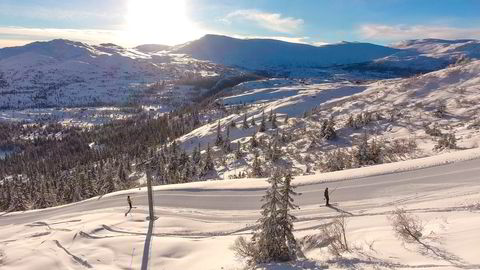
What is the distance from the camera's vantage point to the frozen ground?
54.1ft

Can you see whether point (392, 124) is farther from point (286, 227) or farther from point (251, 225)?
point (286, 227)

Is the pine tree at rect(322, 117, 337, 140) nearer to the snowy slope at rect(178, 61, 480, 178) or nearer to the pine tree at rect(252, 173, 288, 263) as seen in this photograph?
the snowy slope at rect(178, 61, 480, 178)

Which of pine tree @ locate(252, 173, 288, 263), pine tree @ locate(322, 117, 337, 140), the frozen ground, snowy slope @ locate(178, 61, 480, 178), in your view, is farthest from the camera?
pine tree @ locate(322, 117, 337, 140)

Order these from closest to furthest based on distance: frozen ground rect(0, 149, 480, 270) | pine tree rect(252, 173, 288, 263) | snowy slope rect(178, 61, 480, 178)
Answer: frozen ground rect(0, 149, 480, 270), pine tree rect(252, 173, 288, 263), snowy slope rect(178, 61, 480, 178)

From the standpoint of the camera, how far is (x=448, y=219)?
1959 centimetres

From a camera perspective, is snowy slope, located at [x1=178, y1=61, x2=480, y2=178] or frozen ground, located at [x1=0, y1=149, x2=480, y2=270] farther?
snowy slope, located at [x1=178, y1=61, x2=480, y2=178]

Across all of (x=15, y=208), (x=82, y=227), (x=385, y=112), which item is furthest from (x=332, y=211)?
(x=15, y=208)

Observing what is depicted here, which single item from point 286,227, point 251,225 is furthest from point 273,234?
point 251,225

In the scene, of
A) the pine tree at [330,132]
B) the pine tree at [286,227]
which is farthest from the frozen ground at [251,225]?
the pine tree at [330,132]

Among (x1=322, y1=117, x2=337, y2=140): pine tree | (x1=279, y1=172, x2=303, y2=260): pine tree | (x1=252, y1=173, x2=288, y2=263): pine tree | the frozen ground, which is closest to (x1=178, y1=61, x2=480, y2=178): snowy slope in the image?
(x1=322, y1=117, x2=337, y2=140): pine tree

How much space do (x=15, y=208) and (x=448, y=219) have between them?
64147 mm

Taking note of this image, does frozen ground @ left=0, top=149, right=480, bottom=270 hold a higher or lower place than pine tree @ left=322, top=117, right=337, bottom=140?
lower

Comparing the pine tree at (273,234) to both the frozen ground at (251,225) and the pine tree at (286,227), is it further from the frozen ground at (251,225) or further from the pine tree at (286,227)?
the frozen ground at (251,225)

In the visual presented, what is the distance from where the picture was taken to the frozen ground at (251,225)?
54.1 feet
